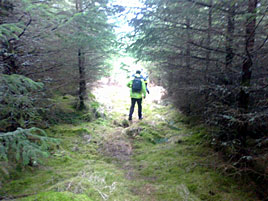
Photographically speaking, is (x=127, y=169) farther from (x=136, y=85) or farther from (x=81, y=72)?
(x=81, y=72)

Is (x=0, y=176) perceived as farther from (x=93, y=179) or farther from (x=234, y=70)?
(x=234, y=70)

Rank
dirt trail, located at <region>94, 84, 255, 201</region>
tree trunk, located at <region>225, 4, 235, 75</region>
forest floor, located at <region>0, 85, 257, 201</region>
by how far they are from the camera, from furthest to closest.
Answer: tree trunk, located at <region>225, 4, 235, 75</region>
dirt trail, located at <region>94, 84, 255, 201</region>
forest floor, located at <region>0, 85, 257, 201</region>

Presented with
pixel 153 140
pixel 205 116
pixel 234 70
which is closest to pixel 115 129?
pixel 153 140

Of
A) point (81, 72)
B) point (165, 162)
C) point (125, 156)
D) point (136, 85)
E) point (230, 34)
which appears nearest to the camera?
point (230, 34)

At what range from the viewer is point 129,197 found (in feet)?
10.5

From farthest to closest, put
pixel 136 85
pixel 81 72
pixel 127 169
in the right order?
1. pixel 136 85
2. pixel 81 72
3. pixel 127 169

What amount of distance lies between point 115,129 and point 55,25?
4473 mm

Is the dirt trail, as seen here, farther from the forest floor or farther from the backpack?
the backpack

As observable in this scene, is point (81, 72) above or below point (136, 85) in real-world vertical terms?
above

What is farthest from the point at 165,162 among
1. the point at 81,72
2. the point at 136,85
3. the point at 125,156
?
the point at 81,72

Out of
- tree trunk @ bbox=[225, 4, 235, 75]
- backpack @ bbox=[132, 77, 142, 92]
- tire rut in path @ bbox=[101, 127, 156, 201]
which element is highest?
tree trunk @ bbox=[225, 4, 235, 75]

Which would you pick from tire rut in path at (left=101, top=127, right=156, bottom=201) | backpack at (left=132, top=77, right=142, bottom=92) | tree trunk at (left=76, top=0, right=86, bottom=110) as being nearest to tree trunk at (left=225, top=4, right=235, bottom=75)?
tire rut in path at (left=101, top=127, right=156, bottom=201)

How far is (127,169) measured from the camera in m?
4.60

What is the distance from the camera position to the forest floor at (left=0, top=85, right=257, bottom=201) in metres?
3.22
